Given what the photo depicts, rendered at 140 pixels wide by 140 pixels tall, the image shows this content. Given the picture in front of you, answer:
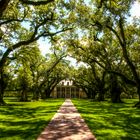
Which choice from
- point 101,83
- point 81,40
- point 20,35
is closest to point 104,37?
point 81,40

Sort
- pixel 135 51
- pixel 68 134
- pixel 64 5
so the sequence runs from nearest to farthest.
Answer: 1. pixel 68 134
2. pixel 64 5
3. pixel 135 51

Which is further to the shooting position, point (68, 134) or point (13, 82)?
point (13, 82)

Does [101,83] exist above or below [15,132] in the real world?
above

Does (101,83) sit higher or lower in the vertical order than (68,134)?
higher

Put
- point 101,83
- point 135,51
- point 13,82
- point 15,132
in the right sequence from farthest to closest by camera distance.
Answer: point 101,83 → point 13,82 → point 135,51 → point 15,132

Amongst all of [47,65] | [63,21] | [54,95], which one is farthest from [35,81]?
[54,95]

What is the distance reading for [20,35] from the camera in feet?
124

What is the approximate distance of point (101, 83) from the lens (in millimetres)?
63219

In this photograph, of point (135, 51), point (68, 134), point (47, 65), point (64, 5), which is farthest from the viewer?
point (47, 65)

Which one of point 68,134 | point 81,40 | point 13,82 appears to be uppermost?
point 81,40

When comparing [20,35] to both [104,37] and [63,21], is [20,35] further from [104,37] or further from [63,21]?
[104,37]

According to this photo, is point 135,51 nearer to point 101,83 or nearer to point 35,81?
point 101,83

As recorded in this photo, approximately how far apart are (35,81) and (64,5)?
39.6 meters

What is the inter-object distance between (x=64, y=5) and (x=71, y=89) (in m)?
108
